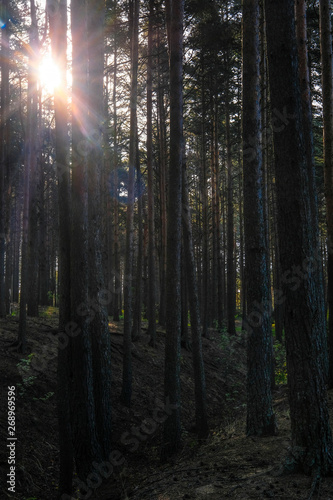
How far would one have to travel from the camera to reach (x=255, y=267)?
6457 mm

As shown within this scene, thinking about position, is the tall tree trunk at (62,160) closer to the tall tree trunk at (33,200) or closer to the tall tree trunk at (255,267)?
the tall tree trunk at (255,267)

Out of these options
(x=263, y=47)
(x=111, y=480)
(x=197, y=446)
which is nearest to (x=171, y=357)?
(x=197, y=446)

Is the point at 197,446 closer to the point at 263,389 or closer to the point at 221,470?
the point at 263,389

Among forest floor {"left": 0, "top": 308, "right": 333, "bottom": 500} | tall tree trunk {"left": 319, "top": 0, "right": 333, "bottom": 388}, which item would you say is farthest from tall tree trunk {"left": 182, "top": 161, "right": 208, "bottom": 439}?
tall tree trunk {"left": 319, "top": 0, "right": 333, "bottom": 388}

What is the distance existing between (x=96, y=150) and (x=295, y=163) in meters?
4.12

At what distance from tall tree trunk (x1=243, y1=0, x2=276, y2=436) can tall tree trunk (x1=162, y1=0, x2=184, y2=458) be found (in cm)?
150

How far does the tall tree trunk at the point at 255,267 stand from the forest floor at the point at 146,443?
0.46 meters

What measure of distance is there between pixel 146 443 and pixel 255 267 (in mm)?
4602

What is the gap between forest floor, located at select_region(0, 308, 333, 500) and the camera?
436 cm

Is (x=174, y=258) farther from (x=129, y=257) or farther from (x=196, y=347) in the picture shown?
(x=129, y=257)

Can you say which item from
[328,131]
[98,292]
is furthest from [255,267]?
[328,131]

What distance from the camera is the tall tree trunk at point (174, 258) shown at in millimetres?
7336

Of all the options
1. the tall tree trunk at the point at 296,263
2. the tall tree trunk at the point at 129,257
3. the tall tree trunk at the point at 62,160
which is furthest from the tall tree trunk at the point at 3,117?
the tall tree trunk at the point at 296,263

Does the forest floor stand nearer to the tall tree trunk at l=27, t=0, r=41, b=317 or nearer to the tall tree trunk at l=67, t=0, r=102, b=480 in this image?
the tall tree trunk at l=67, t=0, r=102, b=480
